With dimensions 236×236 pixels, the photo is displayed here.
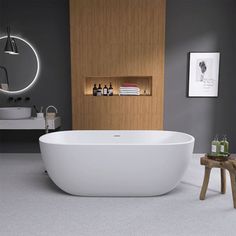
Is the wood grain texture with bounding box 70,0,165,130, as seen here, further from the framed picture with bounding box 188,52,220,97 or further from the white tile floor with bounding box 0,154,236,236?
the white tile floor with bounding box 0,154,236,236

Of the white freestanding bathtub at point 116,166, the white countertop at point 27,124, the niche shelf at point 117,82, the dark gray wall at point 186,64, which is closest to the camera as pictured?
the white freestanding bathtub at point 116,166

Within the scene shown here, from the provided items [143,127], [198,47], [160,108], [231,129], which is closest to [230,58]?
[198,47]

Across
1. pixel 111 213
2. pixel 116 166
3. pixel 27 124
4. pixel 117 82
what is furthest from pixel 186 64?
pixel 111 213

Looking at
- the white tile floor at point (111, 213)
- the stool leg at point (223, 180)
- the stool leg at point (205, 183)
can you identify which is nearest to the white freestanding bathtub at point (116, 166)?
the white tile floor at point (111, 213)

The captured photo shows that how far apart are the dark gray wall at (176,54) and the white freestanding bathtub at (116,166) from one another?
1772 mm

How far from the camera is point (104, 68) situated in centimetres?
396

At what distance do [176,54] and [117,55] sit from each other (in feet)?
3.33

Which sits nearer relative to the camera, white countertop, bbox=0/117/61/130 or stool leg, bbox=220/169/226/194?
stool leg, bbox=220/169/226/194

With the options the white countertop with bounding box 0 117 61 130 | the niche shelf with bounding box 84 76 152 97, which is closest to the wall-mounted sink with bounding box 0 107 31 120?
the white countertop with bounding box 0 117 61 130

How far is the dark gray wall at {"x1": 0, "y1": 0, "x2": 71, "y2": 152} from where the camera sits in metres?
4.20

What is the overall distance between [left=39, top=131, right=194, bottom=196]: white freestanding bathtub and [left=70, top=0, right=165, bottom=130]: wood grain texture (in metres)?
1.44

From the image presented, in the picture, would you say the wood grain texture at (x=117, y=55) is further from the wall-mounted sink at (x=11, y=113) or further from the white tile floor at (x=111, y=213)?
the white tile floor at (x=111, y=213)

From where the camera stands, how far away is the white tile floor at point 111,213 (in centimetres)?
204

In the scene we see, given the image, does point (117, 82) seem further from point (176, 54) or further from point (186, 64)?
point (186, 64)
